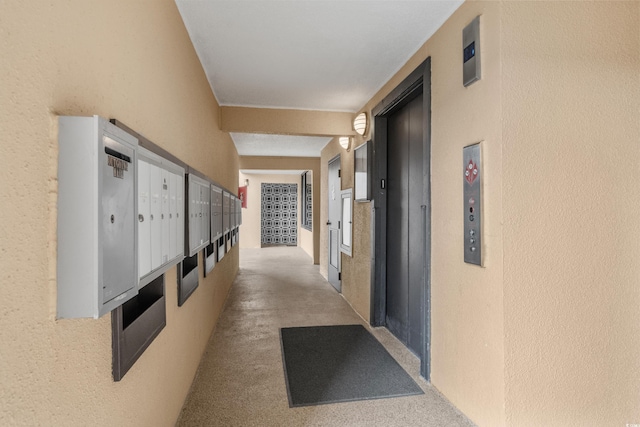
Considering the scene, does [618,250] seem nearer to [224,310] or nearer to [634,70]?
[634,70]

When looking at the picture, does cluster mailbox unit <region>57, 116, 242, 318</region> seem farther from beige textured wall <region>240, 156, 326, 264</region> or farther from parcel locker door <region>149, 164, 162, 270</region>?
beige textured wall <region>240, 156, 326, 264</region>

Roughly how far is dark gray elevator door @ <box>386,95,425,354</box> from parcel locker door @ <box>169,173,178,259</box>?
5.88ft

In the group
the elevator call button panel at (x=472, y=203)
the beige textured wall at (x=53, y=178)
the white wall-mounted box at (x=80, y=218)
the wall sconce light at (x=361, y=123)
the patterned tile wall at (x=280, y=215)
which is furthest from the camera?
the patterned tile wall at (x=280, y=215)

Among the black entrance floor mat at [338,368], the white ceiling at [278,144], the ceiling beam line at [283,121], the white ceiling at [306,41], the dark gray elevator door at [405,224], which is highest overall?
the white ceiling at [278,144]

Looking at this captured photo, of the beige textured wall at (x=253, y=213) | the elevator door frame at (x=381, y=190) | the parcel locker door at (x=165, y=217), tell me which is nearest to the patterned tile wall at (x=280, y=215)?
the beige textured wall at (x=253, y=213)

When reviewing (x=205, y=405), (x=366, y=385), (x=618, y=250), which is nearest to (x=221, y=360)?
(x=205, y=405)

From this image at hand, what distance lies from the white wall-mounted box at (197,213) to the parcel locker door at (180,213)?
11cm

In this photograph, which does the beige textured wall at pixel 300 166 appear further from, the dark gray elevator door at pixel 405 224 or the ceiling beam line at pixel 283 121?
the dark gray elevator door at pixel 405 224

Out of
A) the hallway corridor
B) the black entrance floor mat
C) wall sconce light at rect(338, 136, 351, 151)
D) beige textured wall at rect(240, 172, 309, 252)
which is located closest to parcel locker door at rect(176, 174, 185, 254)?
the hallway corridor

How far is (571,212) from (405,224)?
1.38m

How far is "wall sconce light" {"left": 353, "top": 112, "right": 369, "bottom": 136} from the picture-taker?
3377 mm

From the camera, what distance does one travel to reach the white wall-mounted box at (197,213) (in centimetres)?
171

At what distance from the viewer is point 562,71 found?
161cm

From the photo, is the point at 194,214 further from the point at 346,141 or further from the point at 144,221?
the point at 346,141
